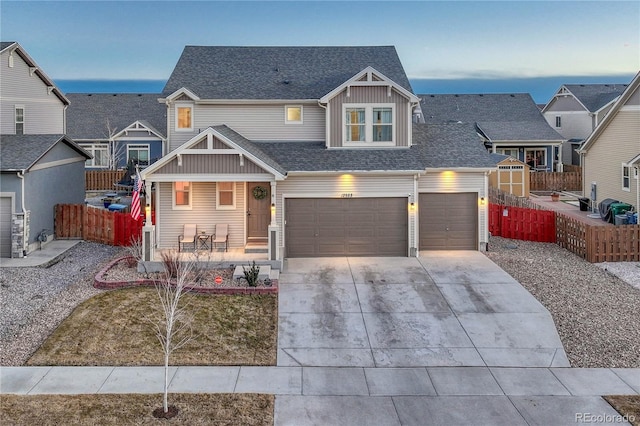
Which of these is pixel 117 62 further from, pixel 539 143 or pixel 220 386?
pixel 220 386

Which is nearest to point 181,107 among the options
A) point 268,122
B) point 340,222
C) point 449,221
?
point 268,122

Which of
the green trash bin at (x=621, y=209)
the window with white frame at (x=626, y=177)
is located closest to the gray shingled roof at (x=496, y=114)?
the window with white frame at (x=626, y=177)

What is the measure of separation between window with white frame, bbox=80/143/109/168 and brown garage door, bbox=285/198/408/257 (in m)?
25.2

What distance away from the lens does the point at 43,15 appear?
26094mm

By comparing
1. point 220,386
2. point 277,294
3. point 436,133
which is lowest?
point 220,386

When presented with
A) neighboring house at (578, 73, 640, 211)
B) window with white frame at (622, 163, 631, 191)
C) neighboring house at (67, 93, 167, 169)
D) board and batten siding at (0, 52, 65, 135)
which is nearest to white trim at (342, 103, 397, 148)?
neighboring house at (578, 73, 640, 211)

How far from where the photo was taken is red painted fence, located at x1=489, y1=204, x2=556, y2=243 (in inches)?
841

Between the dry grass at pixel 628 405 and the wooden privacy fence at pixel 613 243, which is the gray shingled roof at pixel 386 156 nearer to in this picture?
the wooden privacy fence at pixel 613 243

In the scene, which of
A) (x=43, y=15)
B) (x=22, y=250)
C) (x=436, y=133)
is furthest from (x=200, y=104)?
(x=43, y=15)

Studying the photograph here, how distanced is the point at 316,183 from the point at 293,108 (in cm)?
377

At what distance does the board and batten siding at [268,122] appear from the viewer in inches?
807

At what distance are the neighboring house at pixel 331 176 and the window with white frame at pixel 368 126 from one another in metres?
0.04

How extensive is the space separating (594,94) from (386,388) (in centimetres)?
4521

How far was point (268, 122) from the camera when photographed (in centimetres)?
2064
